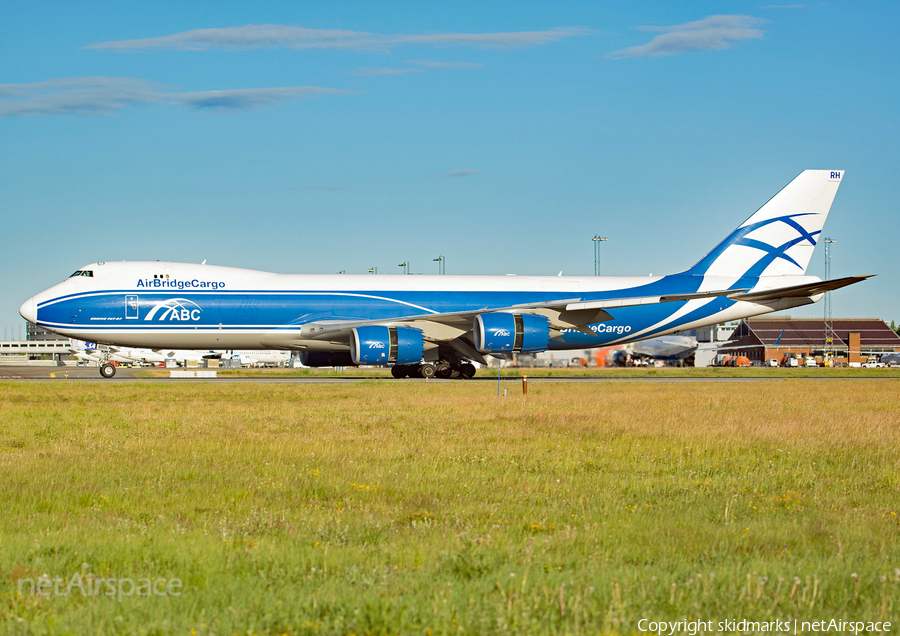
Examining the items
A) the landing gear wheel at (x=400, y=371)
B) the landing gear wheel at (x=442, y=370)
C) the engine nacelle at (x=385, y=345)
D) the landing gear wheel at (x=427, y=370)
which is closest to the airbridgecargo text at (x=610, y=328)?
the landing gear wheel at (x=442, y=370)

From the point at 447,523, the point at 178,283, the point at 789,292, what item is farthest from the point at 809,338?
the point at 447,523

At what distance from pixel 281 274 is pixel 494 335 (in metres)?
10.2

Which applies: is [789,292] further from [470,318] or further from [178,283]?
[178,283]

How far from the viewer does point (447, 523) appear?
7.38m

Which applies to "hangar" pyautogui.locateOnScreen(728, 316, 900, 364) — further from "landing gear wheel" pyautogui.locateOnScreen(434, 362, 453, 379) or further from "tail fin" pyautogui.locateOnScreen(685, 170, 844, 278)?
"landing gear wheel" pyautogui.locateOnScreen(434, 362, 453, 379)

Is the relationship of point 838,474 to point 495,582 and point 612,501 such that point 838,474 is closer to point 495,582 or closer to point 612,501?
point 612,501

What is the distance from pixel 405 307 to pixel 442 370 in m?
3.53

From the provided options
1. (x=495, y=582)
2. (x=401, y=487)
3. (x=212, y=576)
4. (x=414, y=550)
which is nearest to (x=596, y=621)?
(x=495, y=582)
